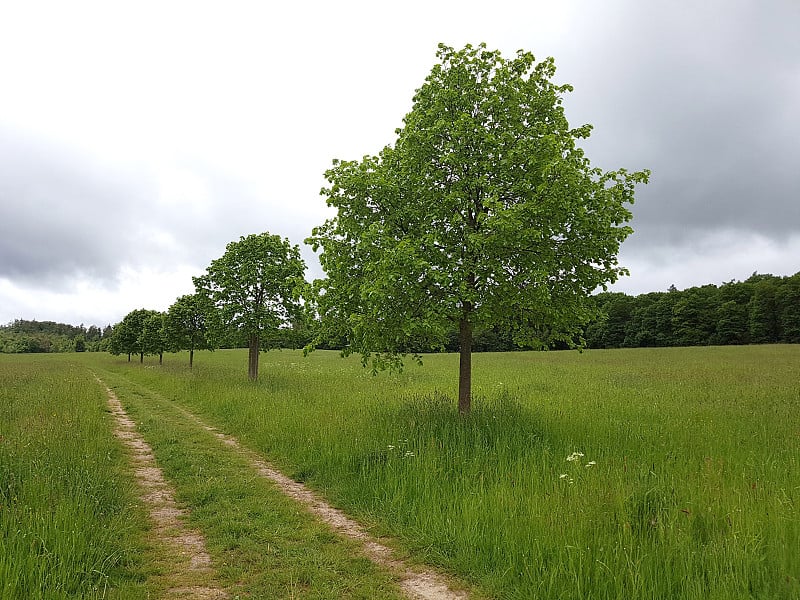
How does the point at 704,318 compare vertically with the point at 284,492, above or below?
above

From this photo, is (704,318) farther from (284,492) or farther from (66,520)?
(66,520)

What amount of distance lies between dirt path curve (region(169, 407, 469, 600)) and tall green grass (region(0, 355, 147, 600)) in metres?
2.46

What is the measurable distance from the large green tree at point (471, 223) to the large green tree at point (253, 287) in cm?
1427

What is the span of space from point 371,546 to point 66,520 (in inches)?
150

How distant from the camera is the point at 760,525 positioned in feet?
19.1

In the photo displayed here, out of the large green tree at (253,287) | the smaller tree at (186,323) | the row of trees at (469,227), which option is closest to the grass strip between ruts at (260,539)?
the row of trees at (469,227)

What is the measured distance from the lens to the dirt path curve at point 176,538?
5.18 m

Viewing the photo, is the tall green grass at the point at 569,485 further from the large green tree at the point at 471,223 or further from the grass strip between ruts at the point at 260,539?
the large green tree at the point at 471,223

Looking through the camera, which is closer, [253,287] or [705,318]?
[253,287]

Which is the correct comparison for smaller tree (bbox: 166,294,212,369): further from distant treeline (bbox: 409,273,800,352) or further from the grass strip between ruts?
distant treeline (bbox: 409,273,800,352)

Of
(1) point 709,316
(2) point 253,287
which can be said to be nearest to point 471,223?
(2) point 253,287

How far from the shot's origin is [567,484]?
24.7 ft

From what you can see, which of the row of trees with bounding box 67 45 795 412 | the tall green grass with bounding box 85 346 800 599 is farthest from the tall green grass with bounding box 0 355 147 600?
the row of trees with bounding box 67 45 795 412

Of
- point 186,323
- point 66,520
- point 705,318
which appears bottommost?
point 66,520
